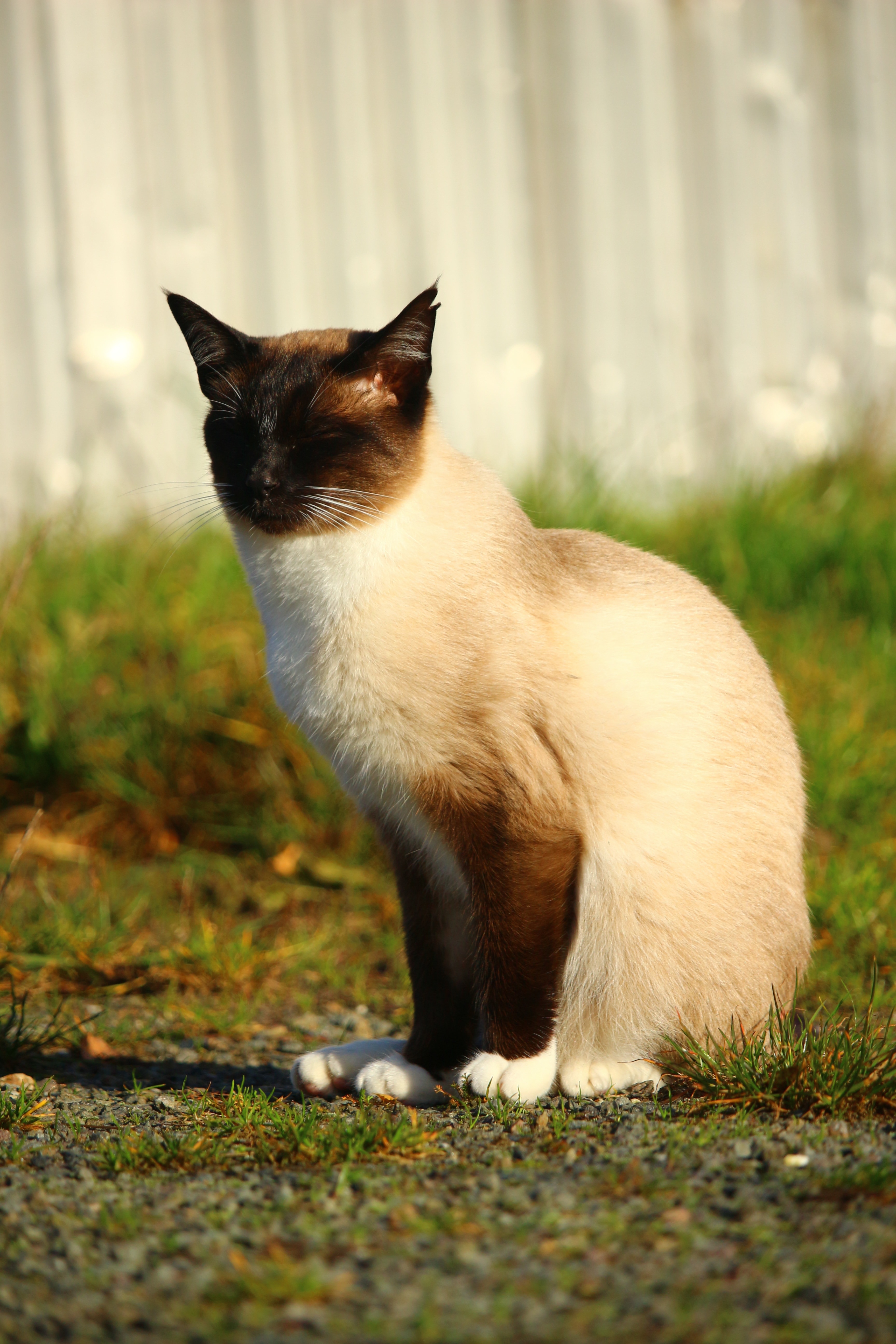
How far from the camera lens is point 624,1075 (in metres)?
2.71

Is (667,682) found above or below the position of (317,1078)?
above

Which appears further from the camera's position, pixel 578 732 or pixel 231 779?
pixel 231 779

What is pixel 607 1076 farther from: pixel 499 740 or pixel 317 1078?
pixel 499 740

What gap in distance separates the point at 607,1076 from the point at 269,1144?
2.76ft

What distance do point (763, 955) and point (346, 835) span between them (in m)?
2.10

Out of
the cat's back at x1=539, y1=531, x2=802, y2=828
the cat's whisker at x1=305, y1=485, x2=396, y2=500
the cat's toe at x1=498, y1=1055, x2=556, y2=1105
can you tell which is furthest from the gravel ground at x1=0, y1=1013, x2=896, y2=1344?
the cat's whisker at x1=305, y1=485, x2=396, y2=500

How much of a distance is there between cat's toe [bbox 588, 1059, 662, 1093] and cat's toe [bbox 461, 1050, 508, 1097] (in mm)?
234

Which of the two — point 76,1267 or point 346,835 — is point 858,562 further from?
point 76,1267

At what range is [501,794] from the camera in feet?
8.40

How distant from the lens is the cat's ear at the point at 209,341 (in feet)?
9.46

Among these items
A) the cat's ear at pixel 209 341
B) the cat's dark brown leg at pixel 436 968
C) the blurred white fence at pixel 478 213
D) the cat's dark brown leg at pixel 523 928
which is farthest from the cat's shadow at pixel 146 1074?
the blurred white fence at pixel 478 213

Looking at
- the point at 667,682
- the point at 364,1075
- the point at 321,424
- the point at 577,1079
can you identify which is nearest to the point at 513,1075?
the point at 577,1079

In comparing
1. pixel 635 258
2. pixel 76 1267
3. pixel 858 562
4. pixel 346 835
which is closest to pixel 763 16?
pixel 635 258

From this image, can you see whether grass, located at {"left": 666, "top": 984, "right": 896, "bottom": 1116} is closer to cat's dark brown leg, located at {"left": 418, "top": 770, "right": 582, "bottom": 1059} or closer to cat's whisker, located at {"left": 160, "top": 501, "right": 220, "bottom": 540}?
cat's dark brown leg, located at {"left": 418, "top": 770, "right": 582, "bottom": 1059}
